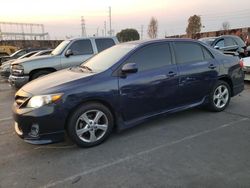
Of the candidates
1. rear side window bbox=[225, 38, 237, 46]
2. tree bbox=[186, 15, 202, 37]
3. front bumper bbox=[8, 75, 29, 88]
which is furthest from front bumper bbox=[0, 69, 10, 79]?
tree bbox=[186, 15, 202, 37]

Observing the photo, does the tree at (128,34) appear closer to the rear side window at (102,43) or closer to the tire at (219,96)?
the rear side window at (102,43)

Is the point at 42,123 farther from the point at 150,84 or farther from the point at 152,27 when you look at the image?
the point at 152,27

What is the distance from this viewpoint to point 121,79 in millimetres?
4695

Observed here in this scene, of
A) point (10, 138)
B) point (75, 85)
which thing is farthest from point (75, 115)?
point (10, 138)

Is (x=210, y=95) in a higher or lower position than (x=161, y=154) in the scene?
higher

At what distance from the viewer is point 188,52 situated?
5664 millimetres

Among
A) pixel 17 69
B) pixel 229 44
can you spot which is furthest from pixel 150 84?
pixel 229 44

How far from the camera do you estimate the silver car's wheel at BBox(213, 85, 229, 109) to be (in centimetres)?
611

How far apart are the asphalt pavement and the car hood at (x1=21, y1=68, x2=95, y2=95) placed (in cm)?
94

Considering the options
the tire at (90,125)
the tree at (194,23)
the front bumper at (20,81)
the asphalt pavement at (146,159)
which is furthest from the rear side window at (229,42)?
the tree at (194,23)

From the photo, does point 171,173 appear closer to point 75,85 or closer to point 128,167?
point 128,167

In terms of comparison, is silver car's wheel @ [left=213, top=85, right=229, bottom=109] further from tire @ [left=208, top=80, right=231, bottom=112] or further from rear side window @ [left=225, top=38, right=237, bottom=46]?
rear side window @ [left=225, top=38, right=237, bottom=46]

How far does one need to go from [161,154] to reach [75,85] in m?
1.64

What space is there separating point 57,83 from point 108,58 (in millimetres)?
1166
